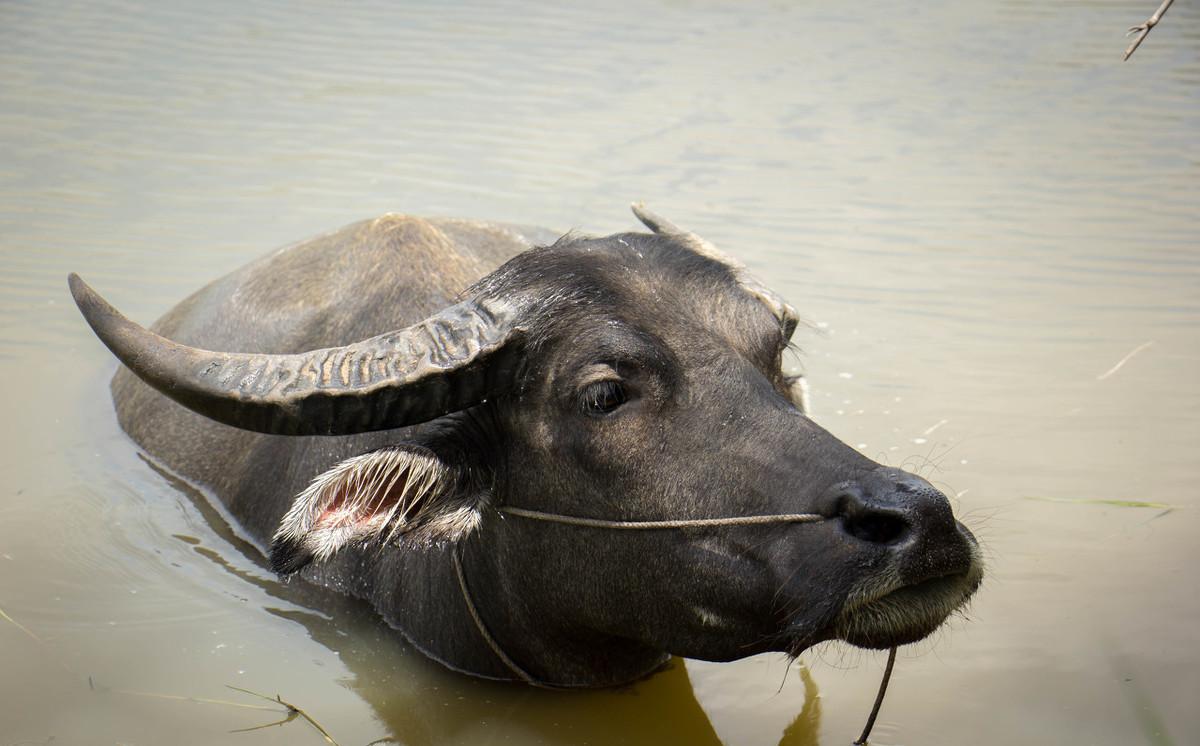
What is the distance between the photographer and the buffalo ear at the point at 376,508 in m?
3.05

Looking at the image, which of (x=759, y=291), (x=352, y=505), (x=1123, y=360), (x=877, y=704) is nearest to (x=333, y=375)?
(x=352, y=505)

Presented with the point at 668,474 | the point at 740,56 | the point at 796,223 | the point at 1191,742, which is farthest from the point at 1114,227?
the point at 668,474

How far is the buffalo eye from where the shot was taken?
306cm

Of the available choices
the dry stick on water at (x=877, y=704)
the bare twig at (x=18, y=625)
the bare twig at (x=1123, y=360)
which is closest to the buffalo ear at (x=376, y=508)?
the dry stick on water at (x=877, y=704)

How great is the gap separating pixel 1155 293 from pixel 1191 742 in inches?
152

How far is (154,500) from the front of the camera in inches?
188

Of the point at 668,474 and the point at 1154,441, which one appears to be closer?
the point at 668,474

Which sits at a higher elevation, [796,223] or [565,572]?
[565,572]

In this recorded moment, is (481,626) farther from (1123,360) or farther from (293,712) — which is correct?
(1123,360)

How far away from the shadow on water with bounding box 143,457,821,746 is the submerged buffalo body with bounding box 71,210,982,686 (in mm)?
70

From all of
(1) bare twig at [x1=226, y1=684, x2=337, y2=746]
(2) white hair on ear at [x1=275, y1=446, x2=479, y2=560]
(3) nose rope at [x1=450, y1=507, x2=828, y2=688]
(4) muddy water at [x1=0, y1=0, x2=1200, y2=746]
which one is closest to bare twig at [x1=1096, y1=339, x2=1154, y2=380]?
(4) muddy water at [x1=0, y1=0, x2=1200, y2=746]

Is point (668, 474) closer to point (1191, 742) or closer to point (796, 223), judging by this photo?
point (1191, 742)

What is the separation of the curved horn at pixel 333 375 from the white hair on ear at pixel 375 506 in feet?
0.32

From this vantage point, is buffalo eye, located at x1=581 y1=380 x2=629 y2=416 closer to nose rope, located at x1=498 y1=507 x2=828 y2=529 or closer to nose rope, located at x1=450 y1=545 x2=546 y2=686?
nose rope, located at x1=498 y1=507 x2=828 y2=529
